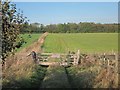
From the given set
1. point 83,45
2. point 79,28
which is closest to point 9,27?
point 83,45

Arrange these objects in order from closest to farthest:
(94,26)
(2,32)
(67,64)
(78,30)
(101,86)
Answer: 1. (2,32)
2. (101,86)
3. (67,64)
4. (94,26)
5. (78,30)

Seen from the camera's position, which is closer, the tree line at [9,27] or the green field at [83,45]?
the tree line at [9,27]

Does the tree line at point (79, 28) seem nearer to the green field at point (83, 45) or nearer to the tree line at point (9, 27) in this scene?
the green field at point (83, 45)

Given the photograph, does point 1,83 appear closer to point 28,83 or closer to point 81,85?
point 28,83

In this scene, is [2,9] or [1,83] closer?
[2,9]

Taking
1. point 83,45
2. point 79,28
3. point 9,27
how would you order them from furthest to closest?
point 79,28, point 83,45, point 9,27

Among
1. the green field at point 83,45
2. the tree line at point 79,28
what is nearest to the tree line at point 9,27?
the green field at point 83,45

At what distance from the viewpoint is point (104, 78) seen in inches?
463

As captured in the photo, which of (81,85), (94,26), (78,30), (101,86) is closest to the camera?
(101,86)

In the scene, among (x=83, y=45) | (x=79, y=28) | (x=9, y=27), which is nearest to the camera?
(x=9, y=27)

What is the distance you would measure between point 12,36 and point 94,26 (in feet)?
309

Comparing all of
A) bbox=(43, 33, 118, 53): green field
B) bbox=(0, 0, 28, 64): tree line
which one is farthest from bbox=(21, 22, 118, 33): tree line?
bbox=(0, 0, 28, 64): tree line

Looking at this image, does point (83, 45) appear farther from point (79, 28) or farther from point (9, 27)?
point (79, 28)

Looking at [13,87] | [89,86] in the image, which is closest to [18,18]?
[13,87]
